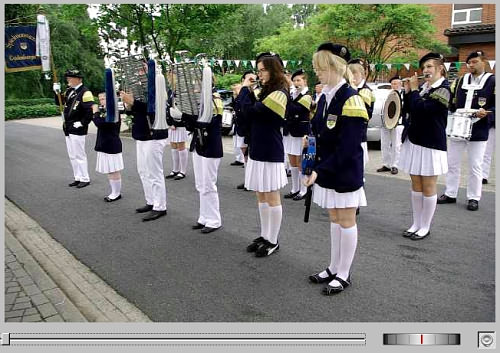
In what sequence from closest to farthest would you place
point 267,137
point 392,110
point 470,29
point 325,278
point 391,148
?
1. point 325,278
2. point 267,137
3. point 392,110
4. point 391,148
5. point 470,29

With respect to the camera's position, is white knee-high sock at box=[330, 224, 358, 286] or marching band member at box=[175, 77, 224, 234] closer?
white knee-high sock at box=[330, 224, 358, 286]

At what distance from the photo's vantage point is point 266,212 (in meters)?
4.64

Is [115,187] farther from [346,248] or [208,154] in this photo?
[346,248]

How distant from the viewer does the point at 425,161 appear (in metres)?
4.81

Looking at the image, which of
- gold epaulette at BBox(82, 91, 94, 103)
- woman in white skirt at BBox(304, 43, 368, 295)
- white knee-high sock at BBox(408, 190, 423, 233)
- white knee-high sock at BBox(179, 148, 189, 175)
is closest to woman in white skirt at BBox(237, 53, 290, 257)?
woman in white skirt at BBox(304, 43, 368, 295)

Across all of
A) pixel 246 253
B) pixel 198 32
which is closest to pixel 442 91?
pixel 246 253

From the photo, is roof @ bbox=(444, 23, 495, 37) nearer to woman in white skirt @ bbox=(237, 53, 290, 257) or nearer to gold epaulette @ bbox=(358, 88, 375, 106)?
gold epaulette @ bbox=(358, 88, 375, 106)

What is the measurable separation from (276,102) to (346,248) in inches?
61.0

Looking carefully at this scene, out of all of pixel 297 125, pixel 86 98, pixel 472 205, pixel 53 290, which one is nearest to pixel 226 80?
pixel 86 98

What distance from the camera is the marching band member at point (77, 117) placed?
7867 millimetres

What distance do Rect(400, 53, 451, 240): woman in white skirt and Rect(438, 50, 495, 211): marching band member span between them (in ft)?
5.23

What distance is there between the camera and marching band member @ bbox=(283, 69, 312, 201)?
676 cm

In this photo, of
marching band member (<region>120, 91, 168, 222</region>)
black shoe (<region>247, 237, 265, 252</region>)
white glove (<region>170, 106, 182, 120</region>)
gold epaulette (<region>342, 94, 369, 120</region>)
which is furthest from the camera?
marching band member (<region>120, 91, 168, 222</region>)
